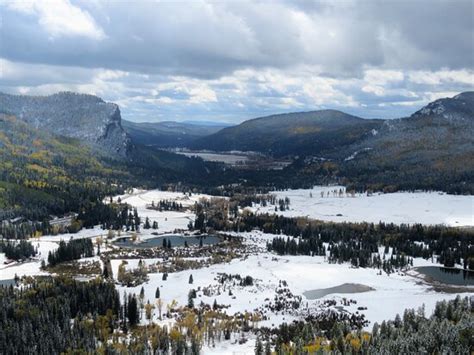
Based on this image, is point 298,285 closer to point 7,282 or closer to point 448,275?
point 448,275

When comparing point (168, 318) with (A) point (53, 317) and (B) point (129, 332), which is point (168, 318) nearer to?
(B) point (129, 332)

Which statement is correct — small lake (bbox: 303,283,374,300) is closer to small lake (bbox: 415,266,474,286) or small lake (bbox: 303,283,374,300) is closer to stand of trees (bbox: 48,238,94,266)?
small lake (bbox: 415,266,474,286)

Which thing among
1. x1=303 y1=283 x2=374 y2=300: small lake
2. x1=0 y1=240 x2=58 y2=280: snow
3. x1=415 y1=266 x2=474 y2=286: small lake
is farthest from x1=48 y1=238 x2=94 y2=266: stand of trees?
x1=415 y1=266 x2=474 y2=286: small lake

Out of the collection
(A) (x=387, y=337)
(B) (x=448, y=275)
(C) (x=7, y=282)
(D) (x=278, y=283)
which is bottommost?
(C) (x=7, y=282)

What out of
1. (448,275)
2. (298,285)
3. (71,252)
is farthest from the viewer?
(71,252)

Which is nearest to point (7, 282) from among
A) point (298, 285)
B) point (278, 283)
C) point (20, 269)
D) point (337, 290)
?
point (20, 269)

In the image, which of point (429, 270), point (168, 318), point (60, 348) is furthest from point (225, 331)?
point (429, 270)
